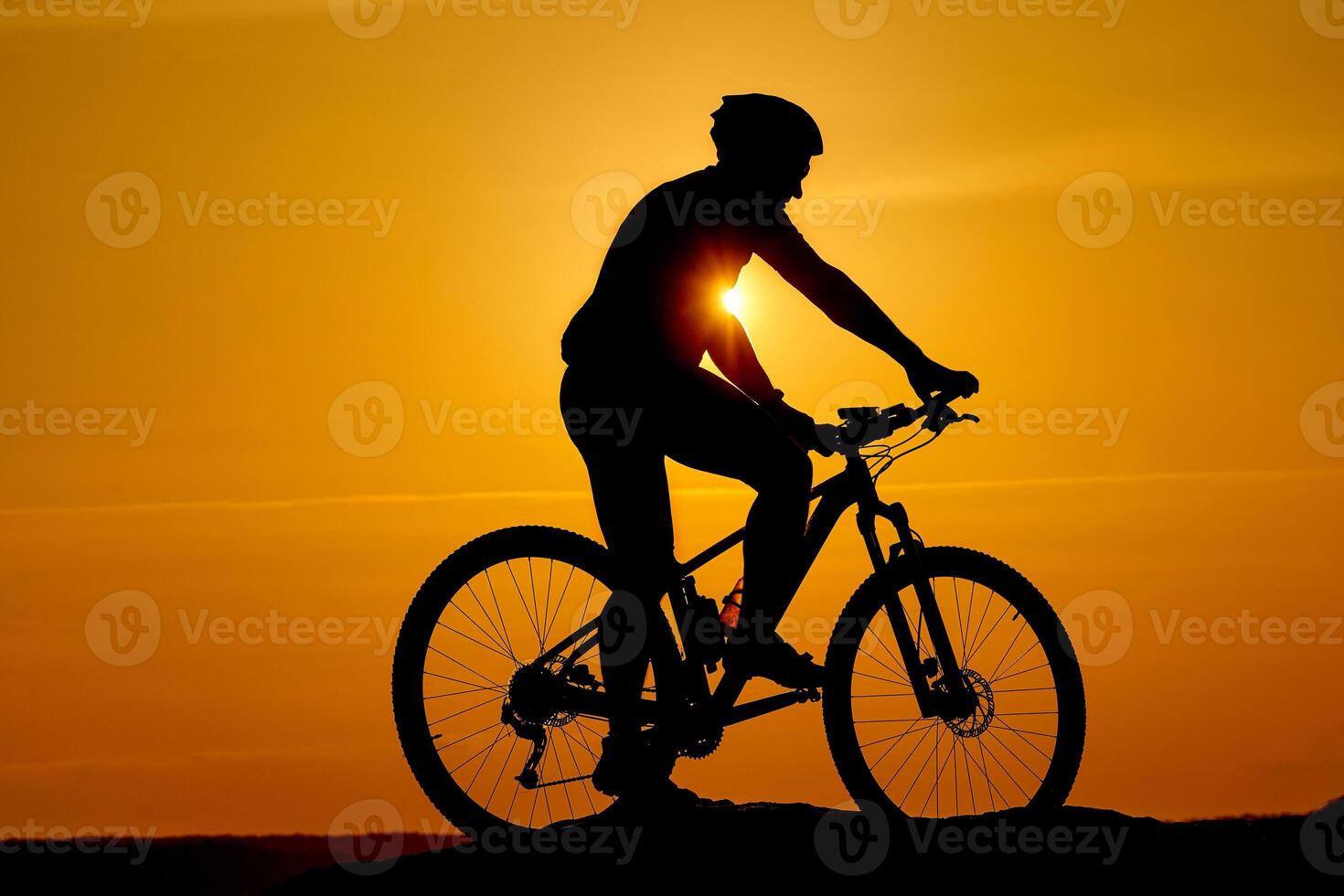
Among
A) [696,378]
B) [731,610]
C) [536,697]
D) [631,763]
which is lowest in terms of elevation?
[631,763]

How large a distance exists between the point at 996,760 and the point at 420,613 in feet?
8.33

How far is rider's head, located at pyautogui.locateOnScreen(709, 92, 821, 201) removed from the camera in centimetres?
570

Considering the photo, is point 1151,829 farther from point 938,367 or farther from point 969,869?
point 938,367

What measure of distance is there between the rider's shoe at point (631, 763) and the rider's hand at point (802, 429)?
4.62 feet

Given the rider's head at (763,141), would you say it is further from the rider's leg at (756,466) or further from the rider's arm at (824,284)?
the rider's leg at (756,466)

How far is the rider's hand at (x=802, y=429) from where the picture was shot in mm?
5996

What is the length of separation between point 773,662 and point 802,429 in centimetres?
99

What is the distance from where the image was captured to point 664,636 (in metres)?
5.91

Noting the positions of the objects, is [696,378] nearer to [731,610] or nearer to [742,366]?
[742,366]

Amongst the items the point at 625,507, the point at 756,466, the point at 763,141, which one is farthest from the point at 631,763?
the point at 763,141

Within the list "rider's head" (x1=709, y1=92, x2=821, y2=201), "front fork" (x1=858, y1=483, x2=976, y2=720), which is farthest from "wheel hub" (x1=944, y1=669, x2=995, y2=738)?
"rider's head" (x1=709, y1=92, x2=821, y2=201)

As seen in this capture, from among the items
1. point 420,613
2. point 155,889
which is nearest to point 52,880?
point 155,889

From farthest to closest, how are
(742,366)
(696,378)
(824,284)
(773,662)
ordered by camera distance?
(742,366), (773,662), (824,284), (696,378)

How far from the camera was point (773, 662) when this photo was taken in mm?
5898
